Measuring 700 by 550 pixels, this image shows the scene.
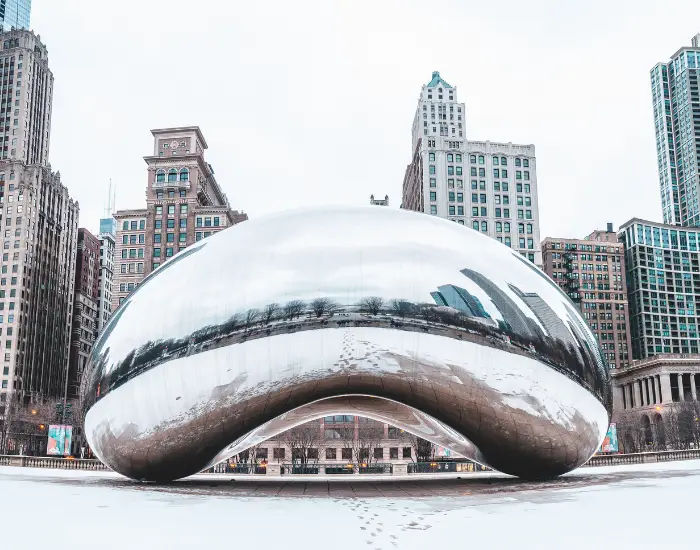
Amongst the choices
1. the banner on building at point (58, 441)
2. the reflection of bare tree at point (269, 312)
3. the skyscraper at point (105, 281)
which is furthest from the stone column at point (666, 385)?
the skyscraper at point (105, 281)

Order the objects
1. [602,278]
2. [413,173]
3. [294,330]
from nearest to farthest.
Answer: [294,330], [413,173], [602,278]

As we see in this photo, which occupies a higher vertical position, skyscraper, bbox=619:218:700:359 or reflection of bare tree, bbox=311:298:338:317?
skyscraper, bbox=619:218:700:359

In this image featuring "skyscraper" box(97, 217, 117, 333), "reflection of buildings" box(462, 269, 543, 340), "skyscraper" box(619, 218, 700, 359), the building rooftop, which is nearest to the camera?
"reflection of buildings" box(462, 269, 543, 340)

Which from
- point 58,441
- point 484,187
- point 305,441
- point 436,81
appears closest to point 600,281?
point 484,187

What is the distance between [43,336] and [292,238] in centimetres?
13508

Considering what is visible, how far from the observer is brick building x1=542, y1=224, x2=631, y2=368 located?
154 metres

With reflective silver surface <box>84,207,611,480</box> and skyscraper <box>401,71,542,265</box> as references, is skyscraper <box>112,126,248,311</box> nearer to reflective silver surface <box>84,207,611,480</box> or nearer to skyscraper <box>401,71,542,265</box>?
skyscraper <box>401,71,542,265</box>

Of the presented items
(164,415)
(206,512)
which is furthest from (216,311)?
(206,512)

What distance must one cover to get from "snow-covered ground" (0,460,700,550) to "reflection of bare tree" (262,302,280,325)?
9.76 ft

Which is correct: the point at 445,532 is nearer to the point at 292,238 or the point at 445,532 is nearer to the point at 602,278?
the point at 292,238

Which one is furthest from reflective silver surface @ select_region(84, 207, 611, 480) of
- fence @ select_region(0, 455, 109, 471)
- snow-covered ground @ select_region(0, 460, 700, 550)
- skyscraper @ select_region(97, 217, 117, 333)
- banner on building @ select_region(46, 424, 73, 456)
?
skyscraper @ select_region(97, 217, 117, 333)

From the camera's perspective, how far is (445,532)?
7949 millimetres

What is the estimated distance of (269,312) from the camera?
11.9 m

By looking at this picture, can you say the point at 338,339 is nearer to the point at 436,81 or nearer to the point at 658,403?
the point at 658,403
